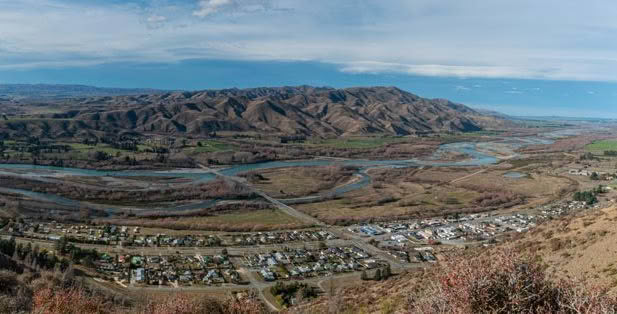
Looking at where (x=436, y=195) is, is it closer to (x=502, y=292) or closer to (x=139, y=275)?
(x=139, y=275)

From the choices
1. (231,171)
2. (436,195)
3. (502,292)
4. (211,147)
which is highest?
(502,292)

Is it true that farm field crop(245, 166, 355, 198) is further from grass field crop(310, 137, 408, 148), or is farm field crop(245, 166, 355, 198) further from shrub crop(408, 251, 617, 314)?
shrub crop(408, 251, 617, 314)

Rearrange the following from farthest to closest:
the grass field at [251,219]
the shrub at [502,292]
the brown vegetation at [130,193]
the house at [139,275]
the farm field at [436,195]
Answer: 1. the brown vegetation at [130,193]
2. the farm field at [436,195]
3. the grass field at [251,219]
4. the house at [139,275]
5. the shrub at [502,292]

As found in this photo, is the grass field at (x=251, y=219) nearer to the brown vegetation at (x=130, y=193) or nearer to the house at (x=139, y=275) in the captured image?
the brown vegetation at (x=130, y=193)

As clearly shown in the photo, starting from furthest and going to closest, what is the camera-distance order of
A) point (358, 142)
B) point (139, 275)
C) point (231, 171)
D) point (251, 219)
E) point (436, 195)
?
point (358, 142) → point (231, 171) → point (436, 195) → point (251, 219) → point (139, 275)

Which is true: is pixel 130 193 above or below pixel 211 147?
below

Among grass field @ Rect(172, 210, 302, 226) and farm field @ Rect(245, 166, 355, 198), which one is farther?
farm field @ Rect(245, 166, 355, 198)

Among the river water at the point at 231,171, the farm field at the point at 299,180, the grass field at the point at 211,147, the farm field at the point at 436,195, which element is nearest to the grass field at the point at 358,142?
the river water at the point at 231,171

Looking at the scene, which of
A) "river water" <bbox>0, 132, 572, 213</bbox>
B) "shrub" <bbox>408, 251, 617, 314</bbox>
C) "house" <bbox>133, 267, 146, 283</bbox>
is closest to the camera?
"shrub" <bbox>408, 251, 617, 314</bbox>

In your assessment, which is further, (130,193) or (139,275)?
(130,193)

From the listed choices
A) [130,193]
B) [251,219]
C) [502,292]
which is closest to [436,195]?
[251,219]

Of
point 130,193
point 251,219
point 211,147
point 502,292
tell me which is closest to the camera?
point 502,292

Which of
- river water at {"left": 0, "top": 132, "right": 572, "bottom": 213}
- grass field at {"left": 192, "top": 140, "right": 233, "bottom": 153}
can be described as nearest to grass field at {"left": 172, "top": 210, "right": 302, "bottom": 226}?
river water at {"left": 0, "top": 132, "right": 572, "bottom": 213}
